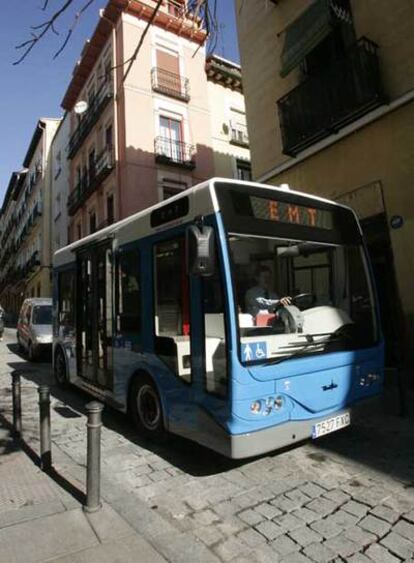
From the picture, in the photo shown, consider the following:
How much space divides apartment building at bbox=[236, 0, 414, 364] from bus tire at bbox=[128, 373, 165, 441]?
146 inches

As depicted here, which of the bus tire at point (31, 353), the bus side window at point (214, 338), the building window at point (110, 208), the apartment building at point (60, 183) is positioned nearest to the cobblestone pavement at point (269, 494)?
the bus side window at point (214, 338)

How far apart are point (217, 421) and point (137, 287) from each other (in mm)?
2081

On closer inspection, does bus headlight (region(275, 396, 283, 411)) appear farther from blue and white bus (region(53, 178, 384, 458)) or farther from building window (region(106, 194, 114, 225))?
building window (region(106, 194, 114, 225))

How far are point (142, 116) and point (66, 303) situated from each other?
13.7 m

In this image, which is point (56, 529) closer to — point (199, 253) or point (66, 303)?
point (199, 253)

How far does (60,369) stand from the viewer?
840cm

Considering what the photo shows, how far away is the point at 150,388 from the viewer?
198 inches

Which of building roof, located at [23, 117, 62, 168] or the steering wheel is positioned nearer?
the steering wheel

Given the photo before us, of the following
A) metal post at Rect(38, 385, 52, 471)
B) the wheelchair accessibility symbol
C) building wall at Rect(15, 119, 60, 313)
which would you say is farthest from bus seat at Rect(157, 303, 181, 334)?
building wall at Rect(15, 119, 60, 313)

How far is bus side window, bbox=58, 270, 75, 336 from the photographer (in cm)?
766

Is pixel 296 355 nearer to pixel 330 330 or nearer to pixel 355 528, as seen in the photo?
pixel 330 330

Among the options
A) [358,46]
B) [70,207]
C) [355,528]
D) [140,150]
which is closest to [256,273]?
[355,528]

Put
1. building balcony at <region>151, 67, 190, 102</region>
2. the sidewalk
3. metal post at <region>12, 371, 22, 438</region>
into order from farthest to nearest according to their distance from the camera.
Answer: building balcony at <region>151, 67, 190, 102</region>
metal post at <region>12, 371, 22, 438</region>
the sidewalk

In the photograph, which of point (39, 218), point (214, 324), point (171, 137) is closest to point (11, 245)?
point (39, 218)
